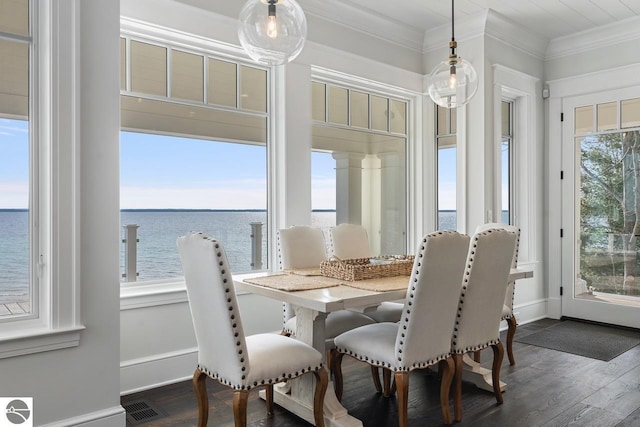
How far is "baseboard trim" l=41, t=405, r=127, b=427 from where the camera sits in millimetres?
2314

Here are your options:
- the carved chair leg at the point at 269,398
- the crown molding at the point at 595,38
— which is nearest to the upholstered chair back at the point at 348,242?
the carved chair leg at the point at 269,398

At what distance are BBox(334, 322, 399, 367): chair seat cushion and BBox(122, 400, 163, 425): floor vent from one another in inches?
43.5

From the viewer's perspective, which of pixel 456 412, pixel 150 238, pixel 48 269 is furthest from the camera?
pixel 150 238

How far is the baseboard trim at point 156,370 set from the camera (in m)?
3.05

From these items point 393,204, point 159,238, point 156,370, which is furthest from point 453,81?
point 156,370

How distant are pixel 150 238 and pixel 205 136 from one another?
0.84 metres

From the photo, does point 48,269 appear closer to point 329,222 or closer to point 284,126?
point 284,126

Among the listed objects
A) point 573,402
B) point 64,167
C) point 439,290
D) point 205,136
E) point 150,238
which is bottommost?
point 573,402

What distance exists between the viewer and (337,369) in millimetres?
2803

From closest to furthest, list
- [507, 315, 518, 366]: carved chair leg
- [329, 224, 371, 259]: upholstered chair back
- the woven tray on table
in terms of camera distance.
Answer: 1. the woven tray on table
2. [507, 315, 518, 366]: carved chair leg
3. [329, 224, 371, 259]: upholstered chair back

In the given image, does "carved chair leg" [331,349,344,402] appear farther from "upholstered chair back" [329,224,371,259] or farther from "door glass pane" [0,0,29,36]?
"door glass pane" [0,0,29,36]

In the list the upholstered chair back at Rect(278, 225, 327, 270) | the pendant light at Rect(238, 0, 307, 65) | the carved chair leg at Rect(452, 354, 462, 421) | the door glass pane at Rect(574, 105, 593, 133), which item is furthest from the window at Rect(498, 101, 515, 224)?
the pendant light at Rect(238, 0, 307, 65)

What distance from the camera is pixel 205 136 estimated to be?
3.57m

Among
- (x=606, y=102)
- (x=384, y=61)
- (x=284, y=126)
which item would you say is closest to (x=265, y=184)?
(x=284, y=126)
